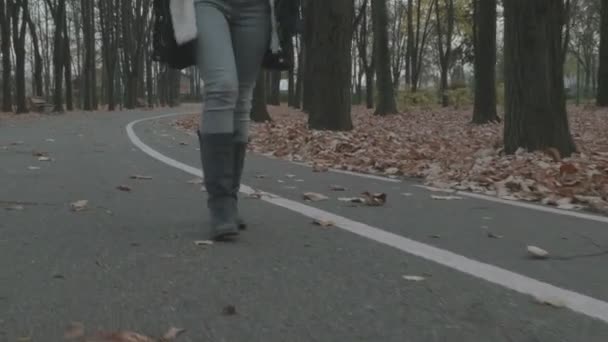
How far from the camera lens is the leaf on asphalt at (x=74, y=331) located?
7.59 ft

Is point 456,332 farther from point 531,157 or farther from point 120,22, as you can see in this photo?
point 120,22

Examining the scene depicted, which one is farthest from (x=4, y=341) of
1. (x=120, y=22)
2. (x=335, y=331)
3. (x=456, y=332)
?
(x=120, y=22)

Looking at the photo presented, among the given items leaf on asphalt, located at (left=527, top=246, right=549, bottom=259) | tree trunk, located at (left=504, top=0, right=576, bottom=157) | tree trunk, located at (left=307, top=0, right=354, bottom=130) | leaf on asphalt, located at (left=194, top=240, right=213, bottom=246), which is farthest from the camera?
tree trunk, located at (left=307, top=0, right=354, bottom=130)

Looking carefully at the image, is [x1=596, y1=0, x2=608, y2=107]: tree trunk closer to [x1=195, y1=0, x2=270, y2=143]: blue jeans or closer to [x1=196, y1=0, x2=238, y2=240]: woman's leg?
[x1=195, y1=0, x2=270, y2=143]: blue jeans

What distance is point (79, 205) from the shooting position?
5.09m

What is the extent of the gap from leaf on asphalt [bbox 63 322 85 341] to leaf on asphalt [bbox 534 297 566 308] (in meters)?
1.61

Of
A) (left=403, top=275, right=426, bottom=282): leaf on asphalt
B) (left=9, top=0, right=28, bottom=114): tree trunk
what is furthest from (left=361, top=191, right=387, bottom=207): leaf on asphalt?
(left=9, top=0, right=28, bottom=114): tree trunk

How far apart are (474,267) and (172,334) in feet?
5.13

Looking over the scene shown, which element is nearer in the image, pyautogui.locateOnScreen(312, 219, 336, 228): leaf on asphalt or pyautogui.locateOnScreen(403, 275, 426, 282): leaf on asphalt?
pyautogui.locateOnScreen(403, 275, 426, 282): leaf on asphalt

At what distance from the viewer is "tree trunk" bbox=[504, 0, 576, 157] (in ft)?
27.2

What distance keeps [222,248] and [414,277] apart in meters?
1.03

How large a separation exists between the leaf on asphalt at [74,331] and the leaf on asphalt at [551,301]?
1.61 meters

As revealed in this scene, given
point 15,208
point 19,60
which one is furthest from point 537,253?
point 19,60

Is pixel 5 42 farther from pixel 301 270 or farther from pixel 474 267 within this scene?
pixel 474 267
